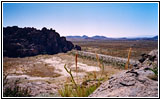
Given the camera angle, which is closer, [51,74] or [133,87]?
[133,87]

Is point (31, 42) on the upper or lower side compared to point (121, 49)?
upper

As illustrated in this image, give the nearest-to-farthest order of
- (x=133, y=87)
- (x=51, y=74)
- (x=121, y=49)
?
(x=133, y=87), (x=51, y=74), (x=121, y=49)

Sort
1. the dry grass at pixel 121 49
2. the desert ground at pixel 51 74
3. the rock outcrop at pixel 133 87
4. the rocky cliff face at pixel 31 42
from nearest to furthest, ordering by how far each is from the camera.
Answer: the rock outcrop at pixel 133 87 < the desert ground at pixel 51 74 < the rocky cliff face at pixel 31 42 < the dry grass at pixel 121 49

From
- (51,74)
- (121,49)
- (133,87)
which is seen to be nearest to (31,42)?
(51,74)

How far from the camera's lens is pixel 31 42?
4094 centimetres

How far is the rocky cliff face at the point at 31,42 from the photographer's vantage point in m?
36.3

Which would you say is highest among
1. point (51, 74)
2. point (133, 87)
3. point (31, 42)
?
point (31, 42)

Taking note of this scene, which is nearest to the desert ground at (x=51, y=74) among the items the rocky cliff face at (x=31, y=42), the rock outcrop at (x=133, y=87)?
the rock outcrop at (x=133, y=87)

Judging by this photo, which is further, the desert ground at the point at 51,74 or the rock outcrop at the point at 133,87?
the desert ground at the point at 51,74

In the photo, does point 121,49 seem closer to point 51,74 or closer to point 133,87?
point 51,74

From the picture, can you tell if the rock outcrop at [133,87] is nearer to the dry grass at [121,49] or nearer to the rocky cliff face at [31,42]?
the dry grass at [121,49]

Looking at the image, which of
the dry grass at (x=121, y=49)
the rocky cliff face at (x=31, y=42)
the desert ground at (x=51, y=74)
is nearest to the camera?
the desert ground at (x=51, y=74)

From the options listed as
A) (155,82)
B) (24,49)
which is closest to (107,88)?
(155,82)

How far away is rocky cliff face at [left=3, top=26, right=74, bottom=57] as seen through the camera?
36.3 m
